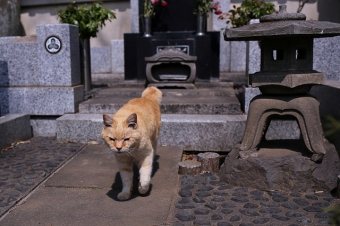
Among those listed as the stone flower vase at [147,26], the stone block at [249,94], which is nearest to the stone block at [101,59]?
the stone flower vase at [147,26]

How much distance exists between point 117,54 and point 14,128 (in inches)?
210

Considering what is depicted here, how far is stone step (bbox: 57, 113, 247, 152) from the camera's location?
5188 mm

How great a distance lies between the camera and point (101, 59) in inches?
423

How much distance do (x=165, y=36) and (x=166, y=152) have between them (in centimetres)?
380

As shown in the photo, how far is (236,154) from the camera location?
14.1ft

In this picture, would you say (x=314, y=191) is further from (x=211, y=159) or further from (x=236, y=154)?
(x=211, y=159)

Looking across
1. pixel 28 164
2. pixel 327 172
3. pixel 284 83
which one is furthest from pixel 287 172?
pixel 28 164

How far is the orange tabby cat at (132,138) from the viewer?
3.25m

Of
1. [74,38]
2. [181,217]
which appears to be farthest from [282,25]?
[74,38]

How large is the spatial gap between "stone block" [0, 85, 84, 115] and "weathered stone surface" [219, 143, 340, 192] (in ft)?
10.3

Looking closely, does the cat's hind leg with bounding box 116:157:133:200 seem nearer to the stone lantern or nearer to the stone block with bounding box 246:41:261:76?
the stone lantern

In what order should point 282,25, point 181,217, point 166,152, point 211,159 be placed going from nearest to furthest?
point 181,217, point 282,25, point 211,159, point 166,152

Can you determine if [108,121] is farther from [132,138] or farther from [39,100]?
[39,100]

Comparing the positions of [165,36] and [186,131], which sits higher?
[165,36]
